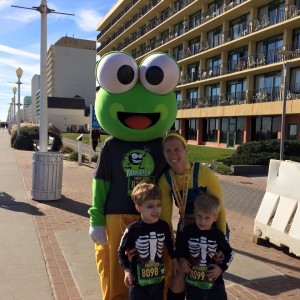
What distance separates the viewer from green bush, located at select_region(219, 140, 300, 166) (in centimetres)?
1644

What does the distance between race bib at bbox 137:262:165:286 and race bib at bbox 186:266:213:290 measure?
0.75ft

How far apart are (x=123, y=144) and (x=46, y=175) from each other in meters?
5.47

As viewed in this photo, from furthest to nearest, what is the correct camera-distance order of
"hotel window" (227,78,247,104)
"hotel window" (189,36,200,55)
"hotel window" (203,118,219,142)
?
"hotel window" (189,36,200,55)
"hotel window" (203,118,219,142)
"hotel window" (227,78,247,104)

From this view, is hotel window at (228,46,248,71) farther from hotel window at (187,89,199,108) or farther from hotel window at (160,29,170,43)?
hotel window at (160,29,170,43)

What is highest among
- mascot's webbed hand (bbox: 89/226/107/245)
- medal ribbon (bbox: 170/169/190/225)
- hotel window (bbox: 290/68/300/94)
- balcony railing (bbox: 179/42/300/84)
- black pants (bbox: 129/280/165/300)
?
balcony railing (bbox: 179/42/300/84)

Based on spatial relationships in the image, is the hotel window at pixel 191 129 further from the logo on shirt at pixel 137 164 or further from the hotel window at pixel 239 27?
the logo on shirt at pixel 137 164

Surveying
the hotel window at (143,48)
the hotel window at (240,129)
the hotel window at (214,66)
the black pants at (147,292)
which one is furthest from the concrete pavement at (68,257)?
the hotel window at (143,48)

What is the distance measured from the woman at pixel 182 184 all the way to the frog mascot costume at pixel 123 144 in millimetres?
242

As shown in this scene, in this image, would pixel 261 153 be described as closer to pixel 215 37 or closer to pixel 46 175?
pixel 46 175

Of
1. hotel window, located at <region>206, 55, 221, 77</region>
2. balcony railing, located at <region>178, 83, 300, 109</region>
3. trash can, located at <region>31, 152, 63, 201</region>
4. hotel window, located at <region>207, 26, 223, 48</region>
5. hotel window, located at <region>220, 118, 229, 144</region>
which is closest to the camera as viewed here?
trash can, located at <region>31, 152, 63, 201</region>

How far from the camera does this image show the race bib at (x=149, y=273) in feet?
8.81

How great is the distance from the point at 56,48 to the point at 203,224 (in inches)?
4925

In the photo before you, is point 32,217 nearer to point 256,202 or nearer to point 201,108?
point 256,202

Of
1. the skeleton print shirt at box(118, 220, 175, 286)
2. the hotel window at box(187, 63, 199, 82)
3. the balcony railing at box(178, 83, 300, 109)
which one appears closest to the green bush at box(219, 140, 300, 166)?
the balcony railing at box(178, 83, 300, 109)
